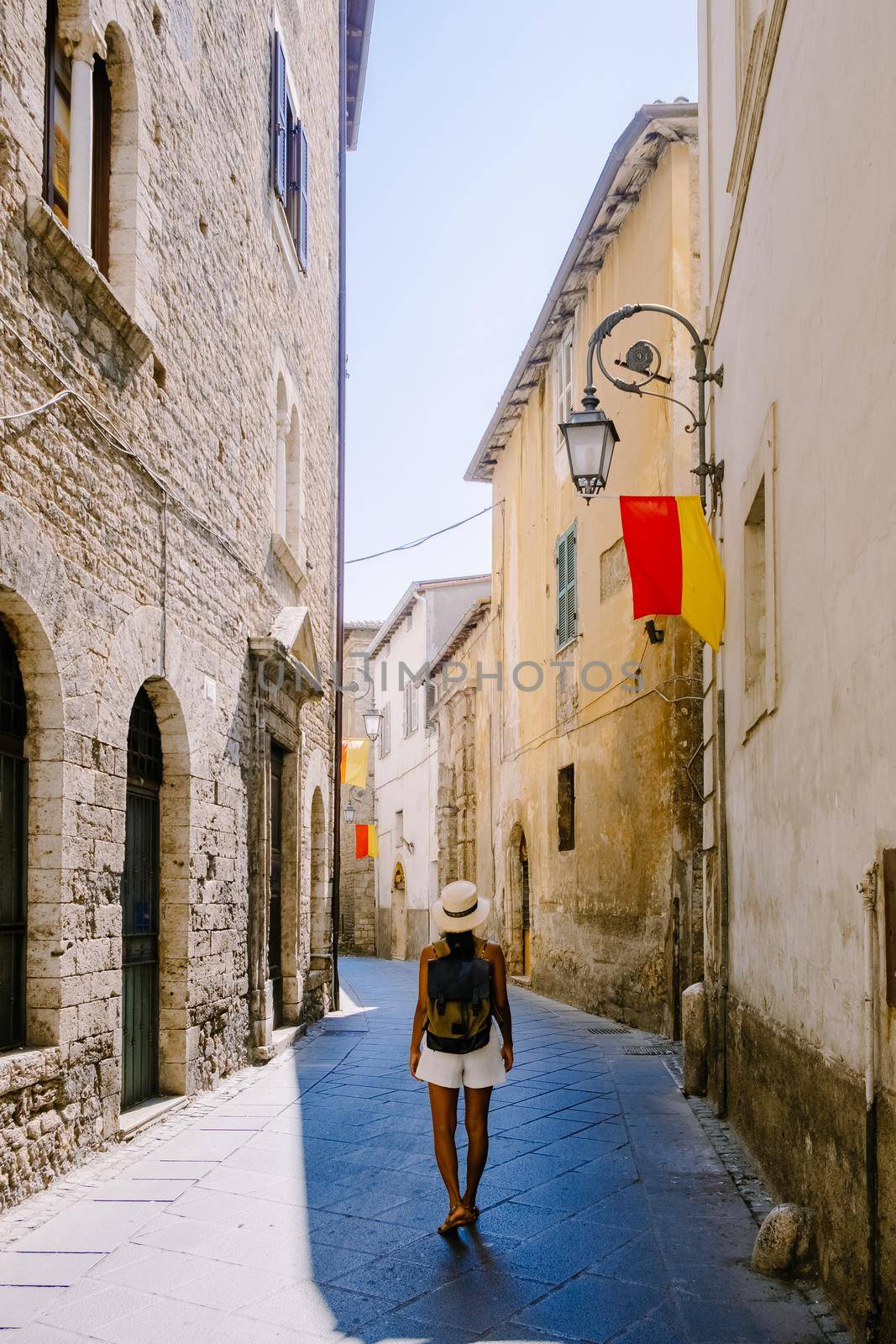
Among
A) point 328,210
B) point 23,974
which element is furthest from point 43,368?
point 328,210

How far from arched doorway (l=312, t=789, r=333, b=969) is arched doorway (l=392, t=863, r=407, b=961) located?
1863 cm

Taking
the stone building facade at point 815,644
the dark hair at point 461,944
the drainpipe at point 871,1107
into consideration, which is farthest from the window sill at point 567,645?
the drainpipe at point 871,1107

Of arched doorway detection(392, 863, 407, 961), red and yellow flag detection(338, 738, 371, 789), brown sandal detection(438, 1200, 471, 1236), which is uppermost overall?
red and yellow flag detection(338, 738, 371, 789)

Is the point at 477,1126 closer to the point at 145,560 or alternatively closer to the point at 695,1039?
the point at 695,1039

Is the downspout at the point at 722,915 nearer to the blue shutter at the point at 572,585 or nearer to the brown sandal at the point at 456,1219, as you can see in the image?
the brown sandal at the point at 456,1219

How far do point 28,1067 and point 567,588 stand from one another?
1141cm

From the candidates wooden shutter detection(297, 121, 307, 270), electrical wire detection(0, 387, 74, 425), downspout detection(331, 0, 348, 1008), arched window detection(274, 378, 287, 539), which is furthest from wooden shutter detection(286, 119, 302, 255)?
electrical wire detection(0, 387, 74, 425)

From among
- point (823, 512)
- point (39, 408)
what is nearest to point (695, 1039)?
point (823, 512)

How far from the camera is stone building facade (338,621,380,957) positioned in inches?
1473

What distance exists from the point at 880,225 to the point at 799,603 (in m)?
1.69

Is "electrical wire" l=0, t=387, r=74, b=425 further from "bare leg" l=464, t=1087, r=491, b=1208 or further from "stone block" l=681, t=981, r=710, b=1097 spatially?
"stone block" l=681, t=981, r=710, b=1097

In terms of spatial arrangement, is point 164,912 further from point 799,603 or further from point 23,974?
point 799,603

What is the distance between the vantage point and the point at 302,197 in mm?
13109

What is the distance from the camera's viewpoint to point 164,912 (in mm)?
8289
